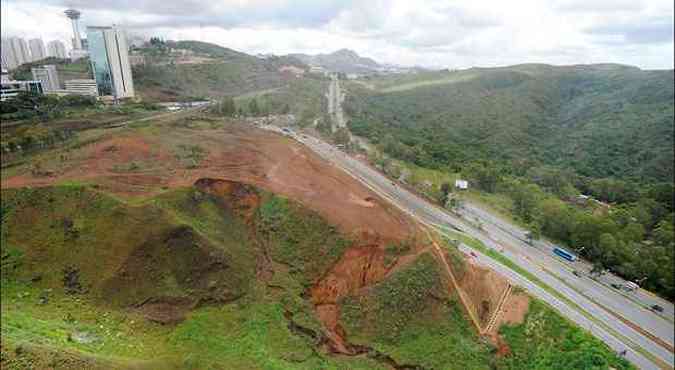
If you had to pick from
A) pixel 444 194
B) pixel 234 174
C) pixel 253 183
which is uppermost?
pixel 234 174

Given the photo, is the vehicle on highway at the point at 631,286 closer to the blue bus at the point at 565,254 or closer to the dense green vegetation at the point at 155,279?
the blue bus at the point at 565,254

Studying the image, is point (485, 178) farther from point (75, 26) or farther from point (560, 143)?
point (75, 26)

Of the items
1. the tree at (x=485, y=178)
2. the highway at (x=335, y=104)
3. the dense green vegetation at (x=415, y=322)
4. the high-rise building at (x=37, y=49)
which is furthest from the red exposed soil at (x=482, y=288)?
the high-rise building at (x=37, y=49)

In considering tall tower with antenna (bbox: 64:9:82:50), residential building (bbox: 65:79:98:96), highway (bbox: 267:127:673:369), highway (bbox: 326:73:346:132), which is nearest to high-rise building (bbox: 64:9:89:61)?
tall tower with antenna (bbox: 64:9:82:50)

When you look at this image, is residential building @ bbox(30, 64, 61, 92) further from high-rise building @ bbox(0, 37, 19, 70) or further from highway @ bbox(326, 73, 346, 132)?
high-rise building @ bbox(0, 37, 19, 70)

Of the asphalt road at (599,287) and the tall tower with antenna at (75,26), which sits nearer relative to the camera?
the asphalt road at (599,287)

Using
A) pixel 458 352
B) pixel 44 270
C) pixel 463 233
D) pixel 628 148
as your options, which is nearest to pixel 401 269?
pixel 458 352

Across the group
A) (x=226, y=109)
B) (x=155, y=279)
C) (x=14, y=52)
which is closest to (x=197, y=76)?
(x=226, y=109)
